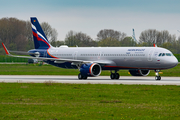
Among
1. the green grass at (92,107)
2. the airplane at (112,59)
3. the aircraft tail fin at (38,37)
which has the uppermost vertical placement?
the aircraft tail fin at (38,37)

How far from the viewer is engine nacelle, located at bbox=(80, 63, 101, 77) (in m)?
40.8

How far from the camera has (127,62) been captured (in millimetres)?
41312

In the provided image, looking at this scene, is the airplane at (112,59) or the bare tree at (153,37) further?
the bare tree at (153,37)

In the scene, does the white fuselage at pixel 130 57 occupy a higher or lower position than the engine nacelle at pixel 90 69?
higher

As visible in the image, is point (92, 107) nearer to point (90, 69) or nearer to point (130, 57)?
point (90, 69)

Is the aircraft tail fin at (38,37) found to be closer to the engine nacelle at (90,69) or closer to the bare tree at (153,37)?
the engine nacelle at (90,69)

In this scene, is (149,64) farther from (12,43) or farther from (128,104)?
(12,43)

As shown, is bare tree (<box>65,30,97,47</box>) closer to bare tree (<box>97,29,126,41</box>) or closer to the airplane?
bare tree (<box>97,29,126,41</box>)

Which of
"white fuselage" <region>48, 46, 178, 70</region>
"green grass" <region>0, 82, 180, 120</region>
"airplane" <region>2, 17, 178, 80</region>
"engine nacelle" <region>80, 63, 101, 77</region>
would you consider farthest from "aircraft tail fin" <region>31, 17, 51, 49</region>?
"green grass" <region>0, 82, 180, 120</region>

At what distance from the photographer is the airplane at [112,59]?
39500mm

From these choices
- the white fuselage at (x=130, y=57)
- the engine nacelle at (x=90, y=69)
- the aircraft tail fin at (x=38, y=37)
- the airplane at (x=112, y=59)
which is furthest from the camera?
the aircraft tail fin at (x=38, y=37)

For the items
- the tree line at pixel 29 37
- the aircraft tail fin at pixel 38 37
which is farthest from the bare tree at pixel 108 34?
the aircraft tail fin at pixel 38 37

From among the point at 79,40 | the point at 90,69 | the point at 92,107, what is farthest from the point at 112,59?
the point at 79,40

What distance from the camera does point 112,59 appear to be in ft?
140
